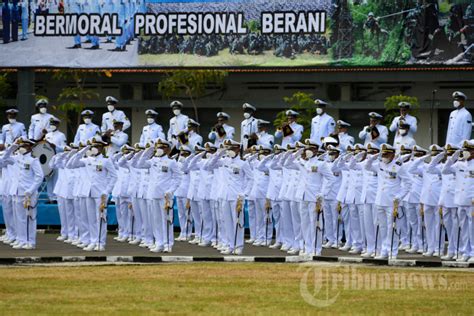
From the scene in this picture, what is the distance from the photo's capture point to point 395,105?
141 ft

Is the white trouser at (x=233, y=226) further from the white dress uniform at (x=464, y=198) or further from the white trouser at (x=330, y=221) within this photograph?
the white dress uniform at (x=464, y=198)

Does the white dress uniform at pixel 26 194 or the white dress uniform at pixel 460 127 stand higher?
the white dress uniform at pixel 460 127

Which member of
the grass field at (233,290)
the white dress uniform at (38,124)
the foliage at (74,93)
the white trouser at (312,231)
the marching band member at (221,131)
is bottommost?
the grass field at (233,290)

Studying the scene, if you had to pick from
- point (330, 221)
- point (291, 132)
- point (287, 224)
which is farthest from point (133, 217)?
point (330, 221)

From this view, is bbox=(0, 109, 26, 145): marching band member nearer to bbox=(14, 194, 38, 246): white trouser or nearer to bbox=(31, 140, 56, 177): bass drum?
bbox=(31, 140, 56, 177): bass drum

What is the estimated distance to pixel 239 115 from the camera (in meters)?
49.2

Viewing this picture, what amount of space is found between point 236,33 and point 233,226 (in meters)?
6.70

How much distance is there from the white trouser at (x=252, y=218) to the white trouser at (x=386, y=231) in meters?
4.64

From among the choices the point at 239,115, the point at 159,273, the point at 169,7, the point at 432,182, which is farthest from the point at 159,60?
the point at 239,115

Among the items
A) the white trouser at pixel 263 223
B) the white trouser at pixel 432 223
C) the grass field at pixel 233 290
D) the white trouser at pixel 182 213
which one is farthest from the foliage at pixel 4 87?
the grass field at pixel 233 290

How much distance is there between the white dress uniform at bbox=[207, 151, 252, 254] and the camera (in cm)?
2509

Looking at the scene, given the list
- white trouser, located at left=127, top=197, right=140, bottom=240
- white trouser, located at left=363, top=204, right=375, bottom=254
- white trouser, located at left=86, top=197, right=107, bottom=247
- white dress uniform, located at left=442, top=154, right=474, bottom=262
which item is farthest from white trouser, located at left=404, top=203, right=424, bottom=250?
white trouser, located at left=86, top=197, right=107, bottom=247

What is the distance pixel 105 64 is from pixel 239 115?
18.3 metres

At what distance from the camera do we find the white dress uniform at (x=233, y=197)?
25.1 meters
